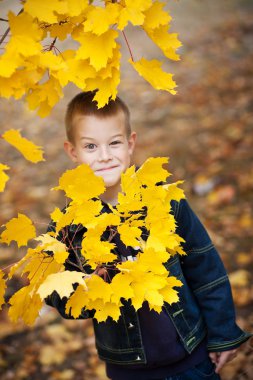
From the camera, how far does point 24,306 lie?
1537mm

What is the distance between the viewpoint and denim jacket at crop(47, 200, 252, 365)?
1.81 meters

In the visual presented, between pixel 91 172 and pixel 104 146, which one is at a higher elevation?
pixel 104 146

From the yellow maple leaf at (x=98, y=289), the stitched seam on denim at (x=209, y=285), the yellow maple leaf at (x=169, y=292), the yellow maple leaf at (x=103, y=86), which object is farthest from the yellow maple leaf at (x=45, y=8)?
the stitched seam on denim at (x=209, y=285)

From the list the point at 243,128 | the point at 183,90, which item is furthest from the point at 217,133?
the point at 183,90

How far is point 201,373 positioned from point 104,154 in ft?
3.23

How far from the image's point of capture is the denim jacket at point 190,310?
181 centimetres

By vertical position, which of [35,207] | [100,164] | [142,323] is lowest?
[142,323]

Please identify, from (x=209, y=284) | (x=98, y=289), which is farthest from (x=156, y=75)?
(x=209, y=284)

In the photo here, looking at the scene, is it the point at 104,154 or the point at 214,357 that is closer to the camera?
the point at 104,154

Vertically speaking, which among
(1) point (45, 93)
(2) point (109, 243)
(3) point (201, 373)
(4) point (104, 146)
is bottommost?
(3) point (201, 373)

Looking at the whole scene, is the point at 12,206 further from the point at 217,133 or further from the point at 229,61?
the point at 229,61

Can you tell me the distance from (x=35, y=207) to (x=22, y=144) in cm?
367

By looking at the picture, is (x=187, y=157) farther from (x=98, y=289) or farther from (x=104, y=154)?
(x=98, y=289)

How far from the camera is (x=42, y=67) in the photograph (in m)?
1.36
